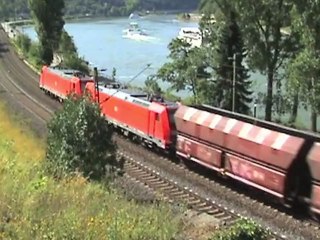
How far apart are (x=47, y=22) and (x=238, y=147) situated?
2140 inches

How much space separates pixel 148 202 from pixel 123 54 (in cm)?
7783

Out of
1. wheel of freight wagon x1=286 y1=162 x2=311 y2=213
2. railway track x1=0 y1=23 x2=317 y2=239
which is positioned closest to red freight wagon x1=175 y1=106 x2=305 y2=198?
wheel of freight wagon x1=286 y1=162 x2=311 y2=213

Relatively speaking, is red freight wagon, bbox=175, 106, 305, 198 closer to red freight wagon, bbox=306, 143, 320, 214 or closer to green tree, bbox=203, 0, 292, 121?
red freight wagon, bbox=306, 143, 320, 214

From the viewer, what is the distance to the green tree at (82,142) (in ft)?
73.6

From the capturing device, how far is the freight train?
21141mm

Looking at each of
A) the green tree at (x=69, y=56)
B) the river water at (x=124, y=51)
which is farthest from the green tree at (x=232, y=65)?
the green tree at (x=69, y=56)

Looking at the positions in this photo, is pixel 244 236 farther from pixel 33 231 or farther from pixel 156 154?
pixel 156 154

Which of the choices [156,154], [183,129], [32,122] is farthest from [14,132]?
[183,129]

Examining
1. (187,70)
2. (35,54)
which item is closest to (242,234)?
(187,70)

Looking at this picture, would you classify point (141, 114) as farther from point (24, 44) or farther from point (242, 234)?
point (24, 44)

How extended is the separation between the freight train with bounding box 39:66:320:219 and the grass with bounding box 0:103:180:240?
5533 millimetres

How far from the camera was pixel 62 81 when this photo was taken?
49062mm

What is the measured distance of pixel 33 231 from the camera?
527 inches

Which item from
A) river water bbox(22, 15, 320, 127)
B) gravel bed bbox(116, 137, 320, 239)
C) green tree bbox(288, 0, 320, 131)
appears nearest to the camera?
gravel bed bbox(116, 137, 320, 239)
